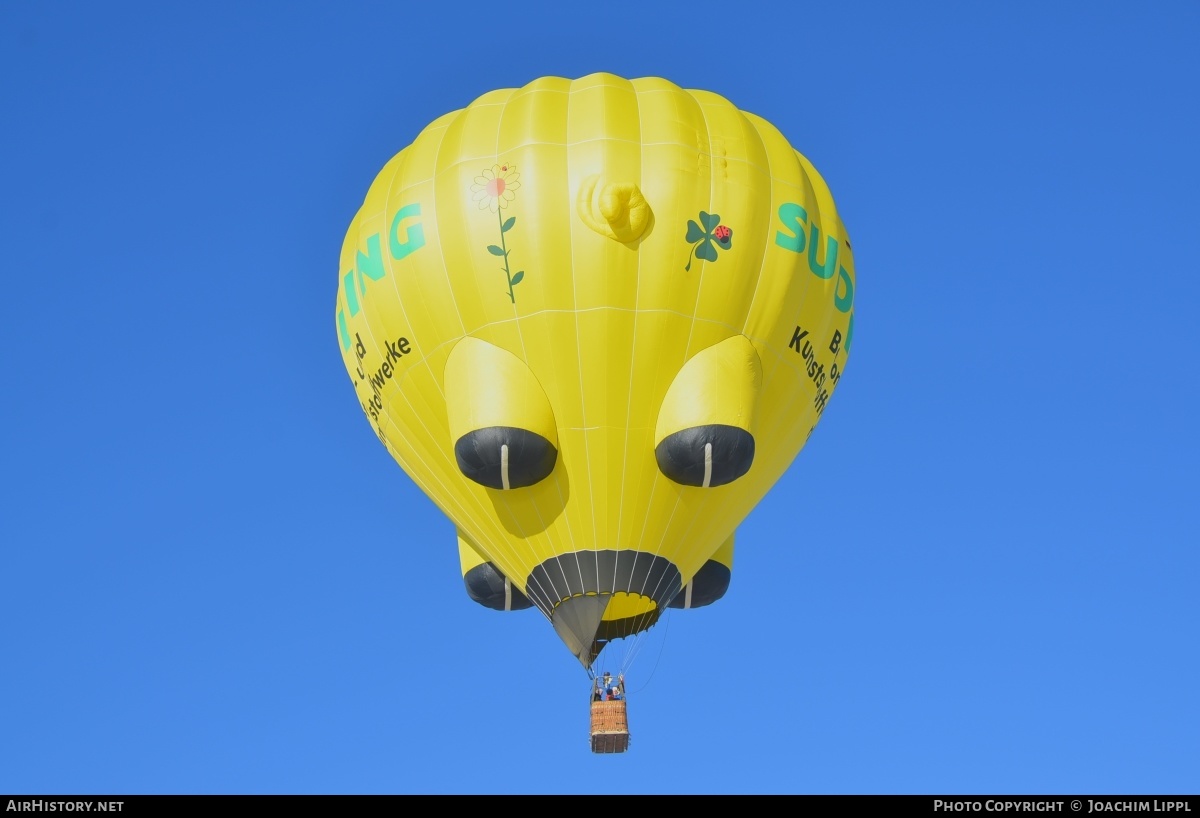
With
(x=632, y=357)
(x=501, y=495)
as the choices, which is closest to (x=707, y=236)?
(x=632, y=357)

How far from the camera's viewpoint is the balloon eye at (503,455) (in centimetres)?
1641

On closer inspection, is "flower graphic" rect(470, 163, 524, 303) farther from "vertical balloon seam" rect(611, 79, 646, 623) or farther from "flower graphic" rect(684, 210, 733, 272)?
"flower graphic" rect(684, 210, 733, 272)

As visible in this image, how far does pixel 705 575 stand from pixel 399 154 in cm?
517

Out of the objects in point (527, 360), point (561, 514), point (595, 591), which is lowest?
point (595, 591)

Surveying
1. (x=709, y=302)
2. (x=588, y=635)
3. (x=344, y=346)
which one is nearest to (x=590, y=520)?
(x=588, y=635)

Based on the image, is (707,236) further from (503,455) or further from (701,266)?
(503,455)

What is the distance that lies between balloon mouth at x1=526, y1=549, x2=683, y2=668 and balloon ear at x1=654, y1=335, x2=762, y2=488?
3.33 feet

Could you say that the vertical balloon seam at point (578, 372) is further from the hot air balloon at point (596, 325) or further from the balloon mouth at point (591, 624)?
the balloon mouth at point (591, 624)

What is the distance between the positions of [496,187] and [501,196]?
0.42ft

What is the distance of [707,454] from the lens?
16.4 meters

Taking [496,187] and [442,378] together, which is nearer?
[496,187]

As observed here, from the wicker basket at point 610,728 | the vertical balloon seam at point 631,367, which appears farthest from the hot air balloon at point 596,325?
the wicker basket at point 610,728
